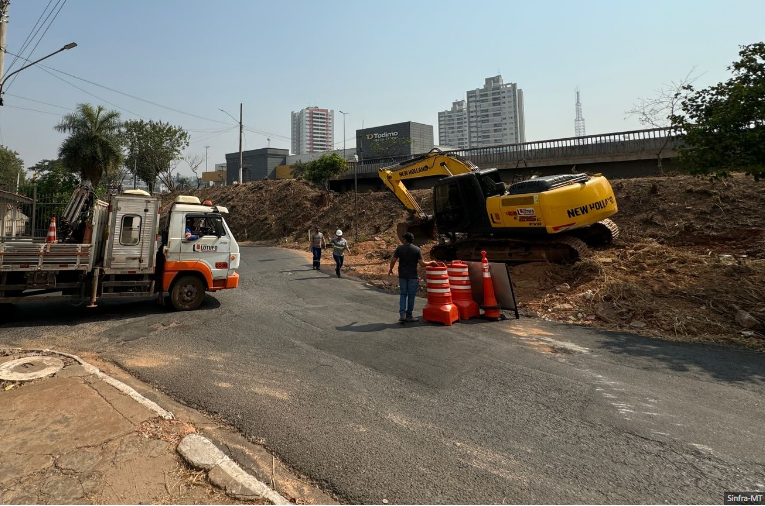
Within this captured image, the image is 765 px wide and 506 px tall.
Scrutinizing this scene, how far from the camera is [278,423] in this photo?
13.0 ft

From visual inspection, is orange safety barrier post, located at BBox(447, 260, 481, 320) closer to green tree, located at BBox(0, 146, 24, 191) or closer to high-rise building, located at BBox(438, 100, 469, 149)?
green tree, located at BBox(0, 146, 24, 191)

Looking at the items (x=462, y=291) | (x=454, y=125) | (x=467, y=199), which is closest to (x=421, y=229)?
(x=467, y=199)

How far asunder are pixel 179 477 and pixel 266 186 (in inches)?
1424

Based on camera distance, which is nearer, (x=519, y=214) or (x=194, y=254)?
(x=194, y=254)

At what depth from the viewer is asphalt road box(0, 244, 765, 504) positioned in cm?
311

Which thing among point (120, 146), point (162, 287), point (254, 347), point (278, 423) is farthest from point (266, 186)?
point (278, 423)

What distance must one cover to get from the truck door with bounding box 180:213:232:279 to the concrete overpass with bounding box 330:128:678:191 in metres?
14.8

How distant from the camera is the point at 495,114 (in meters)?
137

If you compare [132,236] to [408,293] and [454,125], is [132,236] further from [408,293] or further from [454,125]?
[454,125]

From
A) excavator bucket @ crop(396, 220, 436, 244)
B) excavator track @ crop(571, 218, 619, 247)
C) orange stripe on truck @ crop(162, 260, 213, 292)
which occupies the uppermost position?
excavator bucket @ crop(396, 220, 436, 244)

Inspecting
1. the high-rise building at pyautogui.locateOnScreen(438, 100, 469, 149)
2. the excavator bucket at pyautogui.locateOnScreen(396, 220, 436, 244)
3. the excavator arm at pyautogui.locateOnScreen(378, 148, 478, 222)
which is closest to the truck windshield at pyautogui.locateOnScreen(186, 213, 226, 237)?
the excavator arm at pyautogui.locateOnScreen(378, 148, 478, 222)

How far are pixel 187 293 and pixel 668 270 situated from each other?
36.6 ft

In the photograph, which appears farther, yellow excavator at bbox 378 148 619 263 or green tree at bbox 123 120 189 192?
green tree at bbox 123 120 189 192

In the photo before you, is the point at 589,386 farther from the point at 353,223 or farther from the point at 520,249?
the point at 353,223
